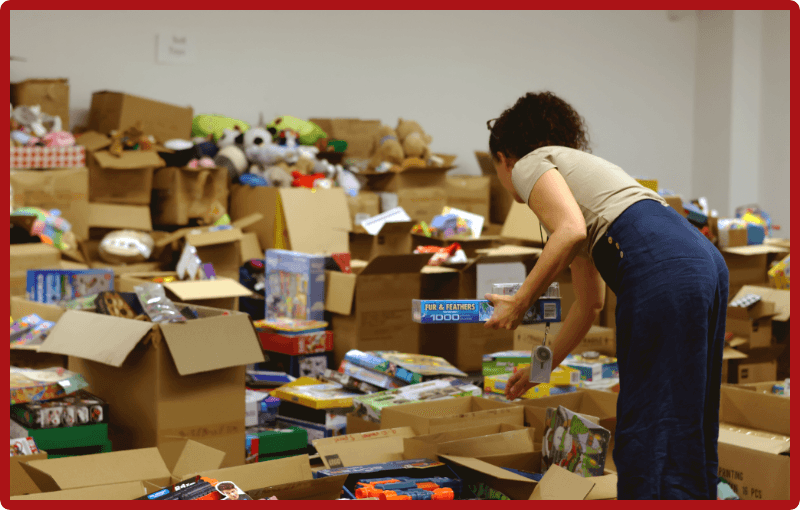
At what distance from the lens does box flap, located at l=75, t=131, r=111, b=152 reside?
468 cm

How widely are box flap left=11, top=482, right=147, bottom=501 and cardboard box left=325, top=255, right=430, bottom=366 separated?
180 centimetres

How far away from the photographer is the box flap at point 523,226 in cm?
413

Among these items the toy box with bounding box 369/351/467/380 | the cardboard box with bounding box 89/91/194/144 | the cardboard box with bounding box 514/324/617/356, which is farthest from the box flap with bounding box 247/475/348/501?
the cardboard box with bounding box 89/91/194/144

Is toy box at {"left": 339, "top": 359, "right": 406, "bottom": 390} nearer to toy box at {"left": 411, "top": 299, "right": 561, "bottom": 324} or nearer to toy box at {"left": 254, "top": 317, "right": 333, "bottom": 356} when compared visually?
toy box at {"left": 254, "top": 317, "right": 333, "bottom": 356}

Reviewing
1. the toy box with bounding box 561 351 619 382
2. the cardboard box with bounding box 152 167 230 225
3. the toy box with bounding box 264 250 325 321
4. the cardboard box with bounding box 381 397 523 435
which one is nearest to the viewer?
the cardboard box with bounding box 381 397 523 435

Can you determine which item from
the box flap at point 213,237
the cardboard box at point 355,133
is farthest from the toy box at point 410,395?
the cardboard box at point 355,133

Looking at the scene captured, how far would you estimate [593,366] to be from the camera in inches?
99.2

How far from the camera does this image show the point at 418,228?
14.4 feet

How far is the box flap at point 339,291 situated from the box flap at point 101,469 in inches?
64.2

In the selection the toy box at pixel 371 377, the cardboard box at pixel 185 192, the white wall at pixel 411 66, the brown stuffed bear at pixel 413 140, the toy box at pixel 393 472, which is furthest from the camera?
the brown stuffed bear at pixel 413 140

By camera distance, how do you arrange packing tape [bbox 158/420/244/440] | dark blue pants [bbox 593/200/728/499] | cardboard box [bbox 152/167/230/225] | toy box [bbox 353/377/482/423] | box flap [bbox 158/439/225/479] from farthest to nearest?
1. cardboard box [bbox 152/167/230/225]
2. toy box [bbox 353/377/482/423]
3. packing tape [bbox 158/420/244/440]
4. box flap [bbox 158/439/225/479]
5. dark blue pants [bbox 593/200/728/499]

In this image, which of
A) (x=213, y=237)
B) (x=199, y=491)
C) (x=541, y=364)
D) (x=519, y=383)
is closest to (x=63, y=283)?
(x=213, y=237)

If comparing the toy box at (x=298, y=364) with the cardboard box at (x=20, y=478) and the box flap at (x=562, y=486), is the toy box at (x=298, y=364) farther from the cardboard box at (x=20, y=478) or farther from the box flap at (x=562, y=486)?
the box flap at (x=562, y=486)

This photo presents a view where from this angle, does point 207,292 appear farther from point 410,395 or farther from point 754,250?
point 754,250
